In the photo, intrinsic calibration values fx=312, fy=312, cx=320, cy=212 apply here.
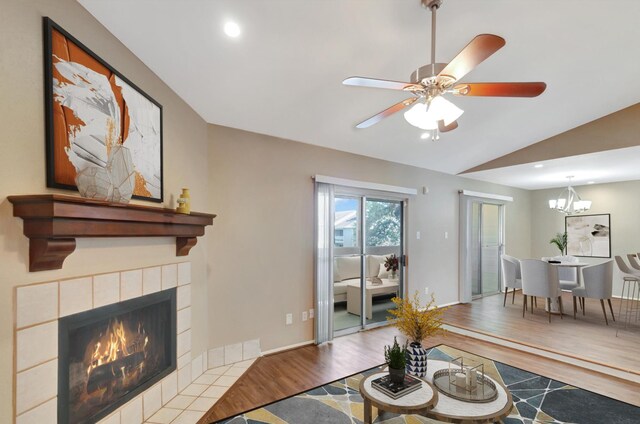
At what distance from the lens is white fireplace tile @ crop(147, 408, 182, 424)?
2.27 m

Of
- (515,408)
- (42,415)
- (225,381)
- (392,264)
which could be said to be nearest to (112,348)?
(42,415)

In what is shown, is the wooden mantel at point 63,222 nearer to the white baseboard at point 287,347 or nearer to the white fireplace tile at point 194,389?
the white fireplace tile at point 194,389

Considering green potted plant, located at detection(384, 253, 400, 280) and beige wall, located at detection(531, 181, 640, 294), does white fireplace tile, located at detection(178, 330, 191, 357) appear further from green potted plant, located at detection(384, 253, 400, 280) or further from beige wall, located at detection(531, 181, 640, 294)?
beige wall, located at detection(531, 181, 640, 294)

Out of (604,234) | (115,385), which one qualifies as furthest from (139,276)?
(604,234)

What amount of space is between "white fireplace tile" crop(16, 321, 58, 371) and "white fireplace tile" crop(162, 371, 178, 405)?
44.1 inches

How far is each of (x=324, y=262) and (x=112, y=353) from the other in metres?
2.44

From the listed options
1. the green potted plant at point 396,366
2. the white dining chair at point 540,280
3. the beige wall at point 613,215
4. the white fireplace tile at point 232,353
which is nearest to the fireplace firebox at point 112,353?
the white fireplace tile at point 232,353

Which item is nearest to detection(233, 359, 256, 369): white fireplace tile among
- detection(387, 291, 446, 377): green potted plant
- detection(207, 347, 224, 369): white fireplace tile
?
detection(207, 347, 224, 369): white fireplace tile

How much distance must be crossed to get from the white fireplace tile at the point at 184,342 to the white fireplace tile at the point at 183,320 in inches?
1.6

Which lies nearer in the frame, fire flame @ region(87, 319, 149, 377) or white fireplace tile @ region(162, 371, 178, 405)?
fire flame @ region(87, 319, 149, 377)

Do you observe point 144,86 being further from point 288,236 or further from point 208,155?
point 288,236

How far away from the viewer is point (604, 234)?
668 cm

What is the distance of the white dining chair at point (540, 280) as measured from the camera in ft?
15.5

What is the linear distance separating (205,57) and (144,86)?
0.51m
